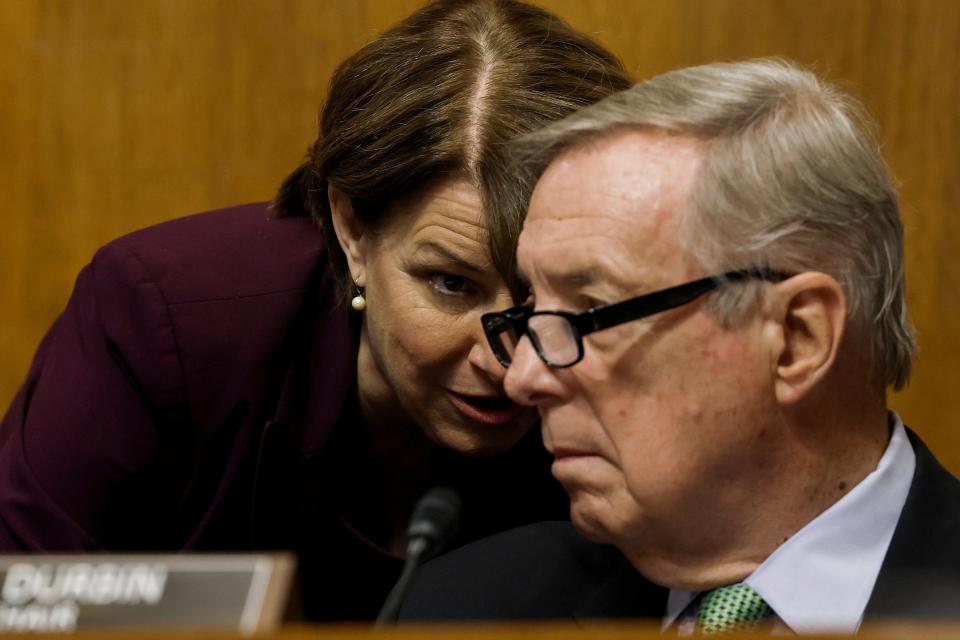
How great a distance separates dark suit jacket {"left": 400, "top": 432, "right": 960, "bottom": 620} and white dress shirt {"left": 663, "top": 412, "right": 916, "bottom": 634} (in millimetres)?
17

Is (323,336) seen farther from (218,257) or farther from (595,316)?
(595,316)

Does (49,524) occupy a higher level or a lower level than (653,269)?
lower

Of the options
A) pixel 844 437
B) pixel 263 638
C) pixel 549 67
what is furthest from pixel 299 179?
pixel 263 638

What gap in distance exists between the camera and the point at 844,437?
117 centimetres

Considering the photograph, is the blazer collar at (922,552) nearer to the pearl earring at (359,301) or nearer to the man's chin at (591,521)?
the man's chin at (591,521)

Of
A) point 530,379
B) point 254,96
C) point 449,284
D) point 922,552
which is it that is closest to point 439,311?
point 449,284

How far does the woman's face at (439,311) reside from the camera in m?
1.44

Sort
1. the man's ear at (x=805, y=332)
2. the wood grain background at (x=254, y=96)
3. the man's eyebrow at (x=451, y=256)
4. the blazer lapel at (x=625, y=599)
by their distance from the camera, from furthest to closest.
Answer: the wood grain background at (x=254, y=96)
the man's eyebrow at (x=451, y=256)
the blazer lapel at (x=625, y=599)
the man's ear at (x=805, y=332)

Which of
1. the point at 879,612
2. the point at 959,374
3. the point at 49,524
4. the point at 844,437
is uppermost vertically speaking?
the point at 844,437

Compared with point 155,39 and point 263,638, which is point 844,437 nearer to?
point 263,638

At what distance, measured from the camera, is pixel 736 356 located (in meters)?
1.12

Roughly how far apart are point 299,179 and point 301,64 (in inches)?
21.3

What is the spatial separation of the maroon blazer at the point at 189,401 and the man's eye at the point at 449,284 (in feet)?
0.59

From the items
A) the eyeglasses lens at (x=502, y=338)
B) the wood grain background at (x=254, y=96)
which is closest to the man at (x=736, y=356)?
the eyeglasses lens at (x=502, y=338)
